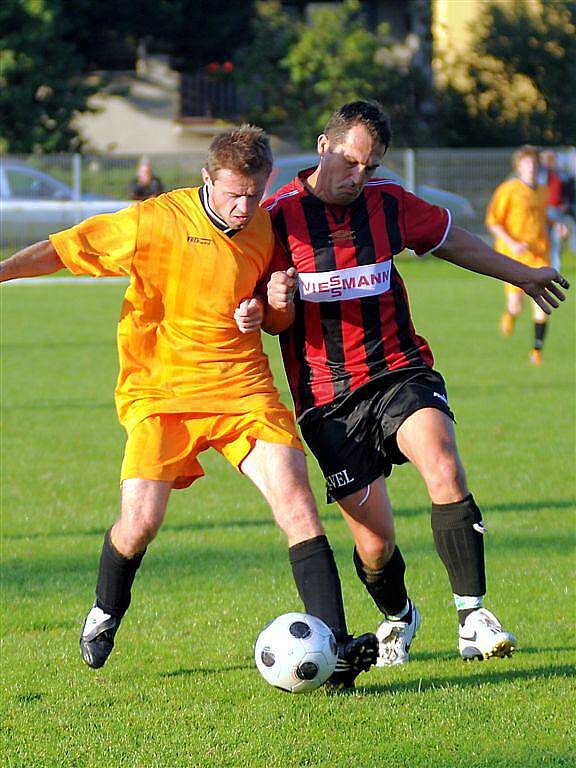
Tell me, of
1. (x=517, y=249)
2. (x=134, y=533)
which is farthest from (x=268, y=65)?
(x=134, y=533)

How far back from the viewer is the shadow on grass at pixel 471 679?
4.71 m

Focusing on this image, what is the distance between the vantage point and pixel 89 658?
4.70 metres

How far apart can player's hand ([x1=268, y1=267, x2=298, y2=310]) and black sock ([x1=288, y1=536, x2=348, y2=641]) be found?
806 millimetres

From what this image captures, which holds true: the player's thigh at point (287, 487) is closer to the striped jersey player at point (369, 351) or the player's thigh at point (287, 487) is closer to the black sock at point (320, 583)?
the black sock at point (320, 583)

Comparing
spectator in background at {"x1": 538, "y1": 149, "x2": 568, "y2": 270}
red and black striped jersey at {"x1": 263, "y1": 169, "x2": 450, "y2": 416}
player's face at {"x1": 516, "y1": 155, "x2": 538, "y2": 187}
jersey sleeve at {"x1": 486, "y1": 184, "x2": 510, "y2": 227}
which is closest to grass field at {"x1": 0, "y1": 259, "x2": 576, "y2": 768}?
red and black striped jersey at {"x1": 263, "y1": 169, "x2": 450, "y2": 416}

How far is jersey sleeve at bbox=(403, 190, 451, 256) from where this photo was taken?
198 inches

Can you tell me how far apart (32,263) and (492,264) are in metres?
1.71

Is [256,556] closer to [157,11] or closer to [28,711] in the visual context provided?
[28,711]

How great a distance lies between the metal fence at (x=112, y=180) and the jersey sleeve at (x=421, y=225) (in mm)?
22544

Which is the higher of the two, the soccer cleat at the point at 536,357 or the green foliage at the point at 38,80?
the soccer cleat at the point at 536,357

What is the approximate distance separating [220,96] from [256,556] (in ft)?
106

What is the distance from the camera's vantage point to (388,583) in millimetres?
5168

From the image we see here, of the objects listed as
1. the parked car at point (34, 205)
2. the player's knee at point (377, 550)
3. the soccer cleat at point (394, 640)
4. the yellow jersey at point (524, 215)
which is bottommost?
the parked car at point (34, 205)

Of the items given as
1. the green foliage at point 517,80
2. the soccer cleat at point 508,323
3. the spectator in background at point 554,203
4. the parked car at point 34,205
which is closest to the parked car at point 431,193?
the spectator in background at point 554,203
